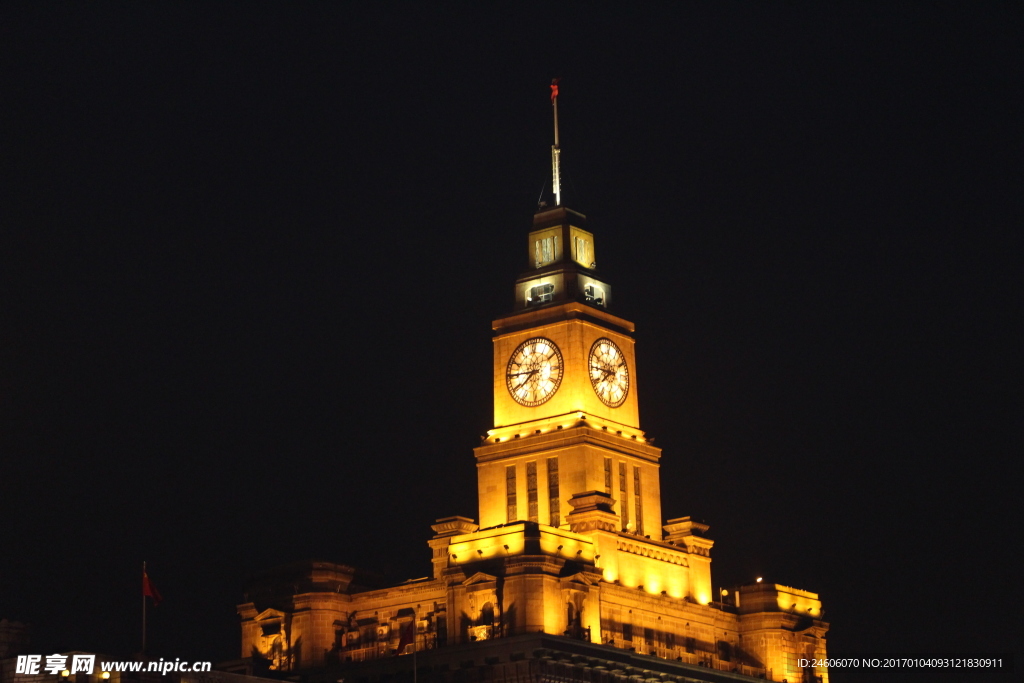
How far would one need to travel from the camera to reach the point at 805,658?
196 metres

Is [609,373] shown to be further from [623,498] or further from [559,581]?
[559,581]

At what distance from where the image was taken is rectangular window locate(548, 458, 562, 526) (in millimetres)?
189125

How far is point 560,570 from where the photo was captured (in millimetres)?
175875

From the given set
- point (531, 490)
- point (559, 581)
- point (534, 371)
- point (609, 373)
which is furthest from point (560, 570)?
point (609, 373)

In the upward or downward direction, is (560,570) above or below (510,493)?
below

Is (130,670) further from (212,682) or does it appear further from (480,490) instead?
(480,490)

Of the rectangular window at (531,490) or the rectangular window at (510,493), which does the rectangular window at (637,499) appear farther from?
the rectangular window at (510,493)

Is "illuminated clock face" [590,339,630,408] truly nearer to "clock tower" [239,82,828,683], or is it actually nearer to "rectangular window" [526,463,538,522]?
"clock tower" [239,82,828,683]

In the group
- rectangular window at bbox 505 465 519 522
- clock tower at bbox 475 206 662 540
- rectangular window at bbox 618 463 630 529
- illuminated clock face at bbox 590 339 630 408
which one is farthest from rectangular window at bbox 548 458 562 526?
illuminated clock face at bbox 590 339 630 408

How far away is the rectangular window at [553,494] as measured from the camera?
18912cm

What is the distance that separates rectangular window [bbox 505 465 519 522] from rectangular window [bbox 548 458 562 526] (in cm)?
346

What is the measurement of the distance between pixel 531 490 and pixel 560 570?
16926 mm

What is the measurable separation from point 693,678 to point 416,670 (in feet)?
81.6


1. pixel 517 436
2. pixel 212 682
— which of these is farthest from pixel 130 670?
pixel 517 436
